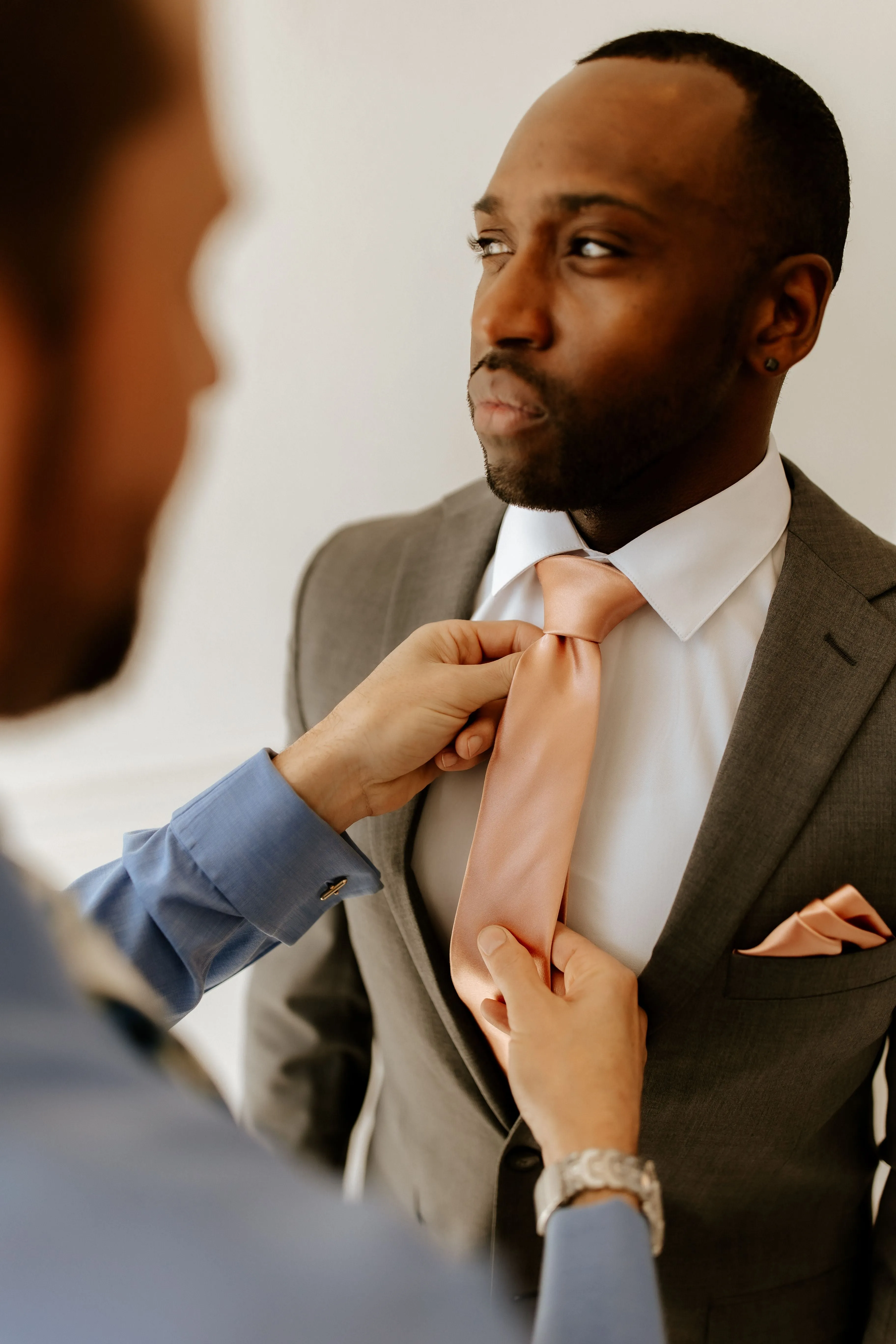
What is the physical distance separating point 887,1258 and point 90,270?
1101 millimetres

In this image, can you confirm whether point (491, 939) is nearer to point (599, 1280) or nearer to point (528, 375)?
point (599, 1280)

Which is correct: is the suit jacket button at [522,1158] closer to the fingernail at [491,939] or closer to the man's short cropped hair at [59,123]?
the fingernail at [491,939]

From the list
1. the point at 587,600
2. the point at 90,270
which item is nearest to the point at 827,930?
the point at 587,600

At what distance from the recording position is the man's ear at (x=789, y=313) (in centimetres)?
83

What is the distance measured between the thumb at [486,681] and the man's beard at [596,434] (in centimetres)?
14

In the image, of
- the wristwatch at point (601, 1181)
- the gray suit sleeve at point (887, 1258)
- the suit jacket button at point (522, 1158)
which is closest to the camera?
the wristwatch at point (601, 1181)

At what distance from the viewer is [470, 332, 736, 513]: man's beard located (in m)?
0.81

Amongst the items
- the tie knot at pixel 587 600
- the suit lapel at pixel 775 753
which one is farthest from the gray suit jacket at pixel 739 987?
the tie knot at pixel 587 600

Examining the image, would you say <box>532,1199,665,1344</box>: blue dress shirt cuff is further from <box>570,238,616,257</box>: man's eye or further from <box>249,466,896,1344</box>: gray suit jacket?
<box>570,238,616,257</box>: man's eye

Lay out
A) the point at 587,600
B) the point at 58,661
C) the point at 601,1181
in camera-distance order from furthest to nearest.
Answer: the point at 587,600 < the point at 601,1181 < the point at 58,661

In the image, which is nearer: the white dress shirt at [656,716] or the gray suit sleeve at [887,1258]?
the white dress shirt at [656,716]

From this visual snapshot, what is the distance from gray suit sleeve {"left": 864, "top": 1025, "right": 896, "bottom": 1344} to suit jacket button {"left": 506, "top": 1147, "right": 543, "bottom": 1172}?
0.36 m

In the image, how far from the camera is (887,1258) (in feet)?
3.19

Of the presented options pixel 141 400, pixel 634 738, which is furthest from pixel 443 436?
pixel 141 400
